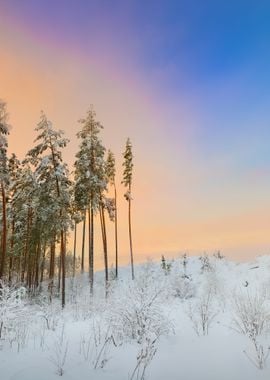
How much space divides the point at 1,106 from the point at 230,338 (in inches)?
764

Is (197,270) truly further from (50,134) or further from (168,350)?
(168,350)

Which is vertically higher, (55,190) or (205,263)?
(55,190)

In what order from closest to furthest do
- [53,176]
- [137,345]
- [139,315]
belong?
[137,345] → [139,315] → [53,176]

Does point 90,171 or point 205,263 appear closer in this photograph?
point 90,171

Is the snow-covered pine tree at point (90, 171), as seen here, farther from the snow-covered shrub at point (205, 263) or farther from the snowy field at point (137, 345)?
the snowy field at point (137, 345)

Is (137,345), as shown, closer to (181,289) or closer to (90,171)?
(181,289)

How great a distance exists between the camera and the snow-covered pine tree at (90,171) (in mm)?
27594

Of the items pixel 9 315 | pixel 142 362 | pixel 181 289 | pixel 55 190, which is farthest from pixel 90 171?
pixel 142 362

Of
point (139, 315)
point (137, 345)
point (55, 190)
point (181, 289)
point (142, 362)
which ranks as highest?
point (55, 190)

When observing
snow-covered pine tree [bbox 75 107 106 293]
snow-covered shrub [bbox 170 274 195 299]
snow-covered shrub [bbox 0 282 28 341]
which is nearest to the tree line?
snow-covered pine tree [bbox 75 107 106 293]

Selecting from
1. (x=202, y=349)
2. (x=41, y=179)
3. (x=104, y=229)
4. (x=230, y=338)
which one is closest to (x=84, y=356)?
(x=202, y=349)

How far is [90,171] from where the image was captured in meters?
27.7

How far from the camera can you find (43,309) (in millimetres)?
13414

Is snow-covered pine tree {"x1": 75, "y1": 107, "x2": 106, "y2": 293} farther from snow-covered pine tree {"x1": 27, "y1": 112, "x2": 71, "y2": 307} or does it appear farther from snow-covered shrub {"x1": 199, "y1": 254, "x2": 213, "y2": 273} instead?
snow-covered shrub {"x1": 199, "y1": 254, "x2": 213, "y2": 273}
